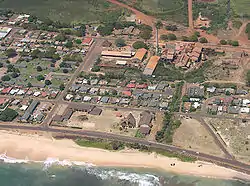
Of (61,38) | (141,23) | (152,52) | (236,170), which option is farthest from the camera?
(141,23)

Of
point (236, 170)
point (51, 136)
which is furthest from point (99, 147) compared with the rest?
point (236, 170)

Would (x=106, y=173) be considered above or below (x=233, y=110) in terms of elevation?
below

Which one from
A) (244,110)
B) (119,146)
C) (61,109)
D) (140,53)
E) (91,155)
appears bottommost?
(91,155)

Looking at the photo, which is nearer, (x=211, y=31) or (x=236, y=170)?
(x=236, y=170)

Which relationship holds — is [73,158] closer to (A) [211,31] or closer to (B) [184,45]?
(B) [184,45]

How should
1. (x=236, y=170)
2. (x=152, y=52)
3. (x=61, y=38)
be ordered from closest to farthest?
(x=236, y=170) → (x=152, y=52) → (x=61, y=38)

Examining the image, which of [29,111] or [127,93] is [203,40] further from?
[29,111]

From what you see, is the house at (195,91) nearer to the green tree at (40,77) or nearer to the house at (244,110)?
the house at (244,110)

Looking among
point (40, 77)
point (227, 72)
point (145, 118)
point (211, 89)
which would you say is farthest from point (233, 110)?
point (40, 77)
